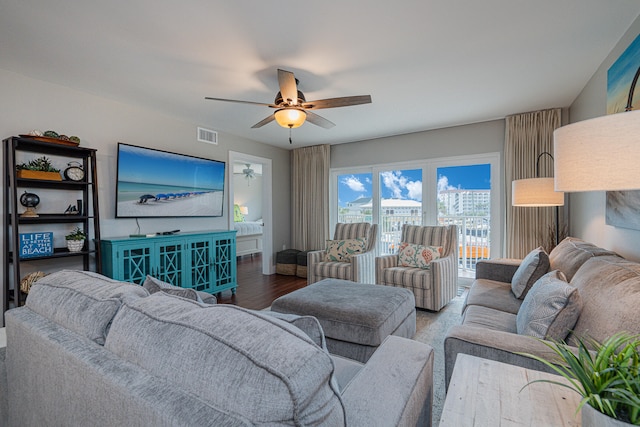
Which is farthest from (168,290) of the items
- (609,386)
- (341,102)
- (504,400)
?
(341,102)

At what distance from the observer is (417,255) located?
357 centimetres

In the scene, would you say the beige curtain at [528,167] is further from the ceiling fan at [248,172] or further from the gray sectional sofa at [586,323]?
the ceiling fan at [248,172]

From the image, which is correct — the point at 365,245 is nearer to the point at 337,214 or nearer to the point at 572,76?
Answer: the point at 337,214

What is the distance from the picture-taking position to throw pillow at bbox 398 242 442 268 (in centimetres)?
349

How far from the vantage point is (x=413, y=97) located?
124 inches

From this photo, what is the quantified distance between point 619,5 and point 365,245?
321 cm

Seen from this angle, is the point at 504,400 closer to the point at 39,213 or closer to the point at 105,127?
the point at 39,213

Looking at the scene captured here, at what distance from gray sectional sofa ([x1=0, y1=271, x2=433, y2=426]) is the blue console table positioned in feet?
6.56

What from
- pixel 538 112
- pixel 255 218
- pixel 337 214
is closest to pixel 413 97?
pixel 538 112

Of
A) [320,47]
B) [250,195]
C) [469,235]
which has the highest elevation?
[320,47]

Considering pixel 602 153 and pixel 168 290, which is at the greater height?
pixel 602 153

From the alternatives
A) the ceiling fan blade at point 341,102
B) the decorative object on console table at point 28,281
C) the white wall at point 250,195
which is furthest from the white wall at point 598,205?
the white wall at point 250,195

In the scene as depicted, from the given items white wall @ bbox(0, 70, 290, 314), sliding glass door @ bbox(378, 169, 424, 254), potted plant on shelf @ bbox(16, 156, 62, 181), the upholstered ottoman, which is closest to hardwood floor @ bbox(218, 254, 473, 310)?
white wall @ bbox(0, 70, 290, 314)

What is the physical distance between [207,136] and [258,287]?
2.36 m
